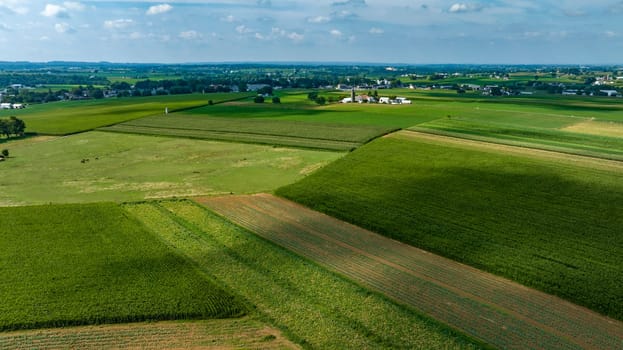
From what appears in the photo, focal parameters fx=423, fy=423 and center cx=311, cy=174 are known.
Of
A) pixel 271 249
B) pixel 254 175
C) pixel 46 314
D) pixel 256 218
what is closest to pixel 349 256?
pixel 271 249

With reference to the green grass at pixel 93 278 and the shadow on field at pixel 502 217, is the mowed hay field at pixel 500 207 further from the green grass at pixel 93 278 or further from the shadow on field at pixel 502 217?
the green grass at pixel 93 278

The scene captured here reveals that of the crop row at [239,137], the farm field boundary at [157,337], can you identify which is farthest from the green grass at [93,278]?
the crop row at [239,137]

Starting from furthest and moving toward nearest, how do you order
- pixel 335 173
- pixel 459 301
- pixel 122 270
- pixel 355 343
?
pixel 335 173 → pixel 122 270 → pixel 459 301 → pixel 355 343

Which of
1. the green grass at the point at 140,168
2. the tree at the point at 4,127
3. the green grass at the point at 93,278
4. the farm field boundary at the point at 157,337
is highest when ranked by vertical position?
the tree at the point at 4,127

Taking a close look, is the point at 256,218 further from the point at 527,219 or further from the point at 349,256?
the point at 527,219

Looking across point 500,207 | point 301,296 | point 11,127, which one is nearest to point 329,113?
point 11,127

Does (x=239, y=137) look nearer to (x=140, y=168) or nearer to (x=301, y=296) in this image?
(x=140, y=168)
